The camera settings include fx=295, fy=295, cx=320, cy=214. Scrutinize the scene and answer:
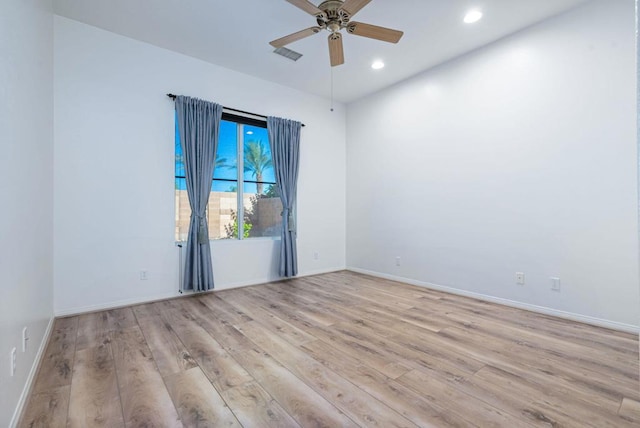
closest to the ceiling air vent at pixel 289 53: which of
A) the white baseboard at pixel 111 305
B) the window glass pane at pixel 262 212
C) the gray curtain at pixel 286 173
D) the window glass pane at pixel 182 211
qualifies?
the gray curtain at pixel 286 173

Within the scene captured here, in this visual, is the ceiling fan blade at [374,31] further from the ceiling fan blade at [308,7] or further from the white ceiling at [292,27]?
the white ceiling at [292,27]

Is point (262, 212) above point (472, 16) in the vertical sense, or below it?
below

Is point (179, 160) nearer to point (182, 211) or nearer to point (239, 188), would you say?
point (182, 211)

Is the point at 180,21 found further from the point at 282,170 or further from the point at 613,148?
the point at 613,148

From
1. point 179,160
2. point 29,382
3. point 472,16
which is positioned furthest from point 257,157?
point 29,382

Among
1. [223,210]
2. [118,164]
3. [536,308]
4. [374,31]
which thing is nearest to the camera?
[374,31]

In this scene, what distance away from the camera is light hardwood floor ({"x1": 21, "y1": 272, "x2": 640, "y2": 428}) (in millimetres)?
1538

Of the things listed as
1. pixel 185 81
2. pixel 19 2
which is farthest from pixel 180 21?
pixel 19 2

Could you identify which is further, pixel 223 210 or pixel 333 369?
pixel 223 210

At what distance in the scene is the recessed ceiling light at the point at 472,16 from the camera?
287 centimetres

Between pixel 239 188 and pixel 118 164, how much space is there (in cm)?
149

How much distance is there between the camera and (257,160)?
14.7 feet

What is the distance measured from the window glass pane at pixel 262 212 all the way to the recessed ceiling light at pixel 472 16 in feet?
10.4

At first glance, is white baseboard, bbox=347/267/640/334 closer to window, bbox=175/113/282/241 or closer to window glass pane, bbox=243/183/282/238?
window glass pane, bbox=243/183/282/238
